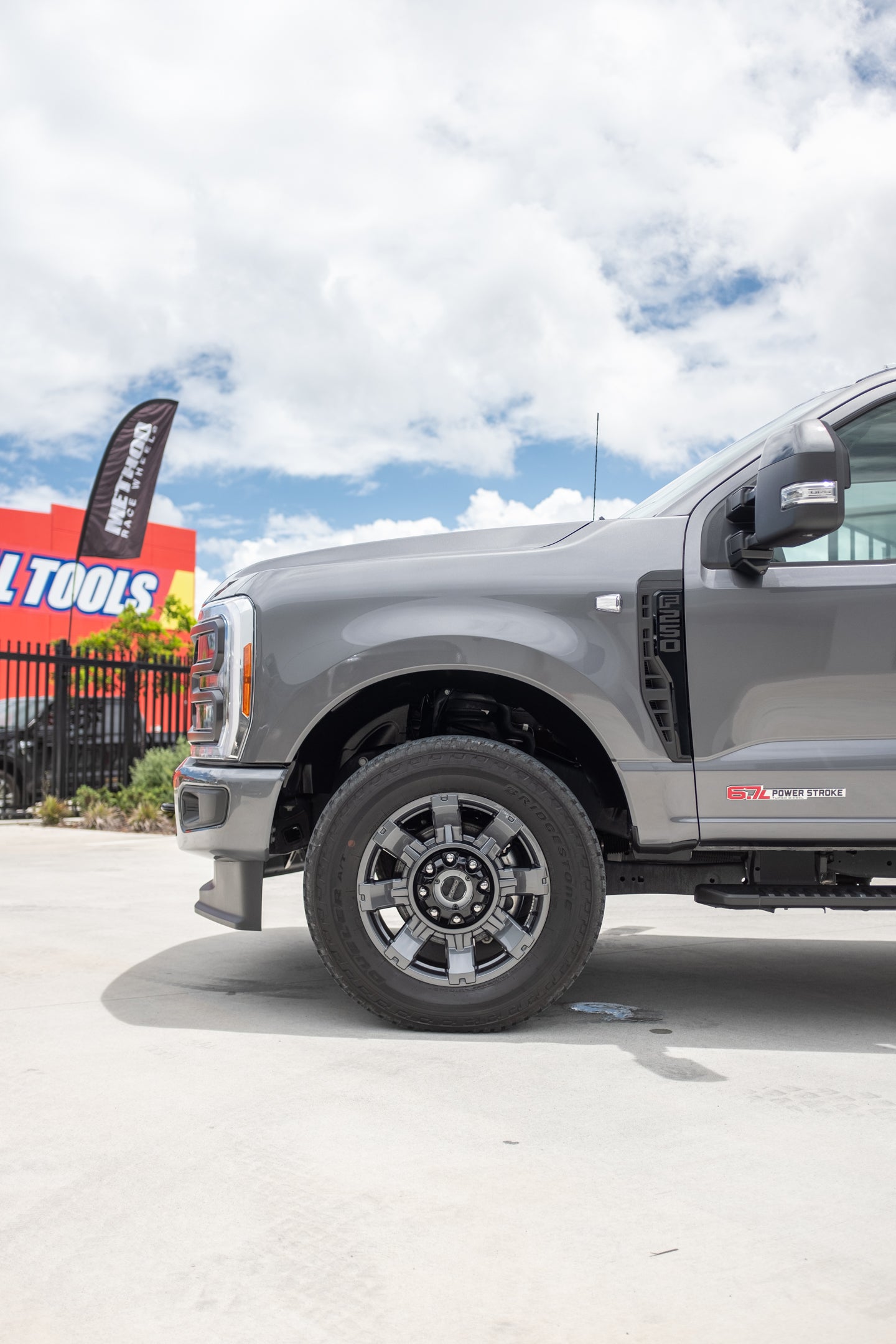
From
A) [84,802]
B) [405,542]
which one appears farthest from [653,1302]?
[84,802]

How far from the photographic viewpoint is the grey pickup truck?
360 cm

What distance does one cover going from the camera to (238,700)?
12.5 ft

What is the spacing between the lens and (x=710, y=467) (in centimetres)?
414

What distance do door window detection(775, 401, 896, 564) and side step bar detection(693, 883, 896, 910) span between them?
1087 mm

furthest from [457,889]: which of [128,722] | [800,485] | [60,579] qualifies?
[60,579]

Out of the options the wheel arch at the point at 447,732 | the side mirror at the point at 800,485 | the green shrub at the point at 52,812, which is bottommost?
the green shrub at the point at 52,812

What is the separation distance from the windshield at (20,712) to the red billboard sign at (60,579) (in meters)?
17.4

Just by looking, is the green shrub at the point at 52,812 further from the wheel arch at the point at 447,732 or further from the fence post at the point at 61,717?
the wheel arch at the point at 447,732

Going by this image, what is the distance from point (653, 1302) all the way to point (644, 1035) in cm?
174

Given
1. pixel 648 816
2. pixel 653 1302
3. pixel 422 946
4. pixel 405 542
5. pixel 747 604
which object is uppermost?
pixel 405 542

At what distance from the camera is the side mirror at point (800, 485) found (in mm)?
3273

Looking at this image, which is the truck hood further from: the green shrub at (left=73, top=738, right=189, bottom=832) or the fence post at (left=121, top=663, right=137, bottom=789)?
the fence post at (left=121, top=663, right=137, bottom=789)

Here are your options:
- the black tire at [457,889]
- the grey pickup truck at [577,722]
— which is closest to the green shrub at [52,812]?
the grey pickup truck at [577,722]

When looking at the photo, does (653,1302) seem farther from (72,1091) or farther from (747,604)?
(747,604)
